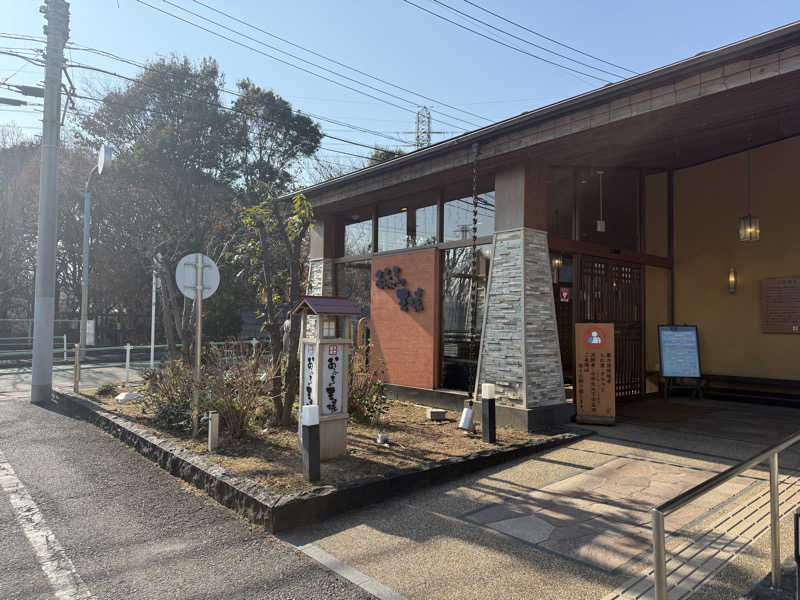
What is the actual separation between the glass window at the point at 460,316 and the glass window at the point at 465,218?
250 millimetres

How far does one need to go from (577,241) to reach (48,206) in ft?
32.3

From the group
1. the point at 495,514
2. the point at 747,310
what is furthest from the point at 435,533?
the point at 747,310

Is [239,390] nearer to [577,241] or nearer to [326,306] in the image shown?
[326,306]

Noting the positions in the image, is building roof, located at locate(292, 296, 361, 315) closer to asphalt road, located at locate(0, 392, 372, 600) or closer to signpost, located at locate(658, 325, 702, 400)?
asphalt road, located at locate(0, 392, 372, 600)

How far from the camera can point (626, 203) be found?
940cm

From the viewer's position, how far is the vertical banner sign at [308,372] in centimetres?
544

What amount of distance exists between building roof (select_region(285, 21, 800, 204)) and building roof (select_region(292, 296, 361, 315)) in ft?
10.1

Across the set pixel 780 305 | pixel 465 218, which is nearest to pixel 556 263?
pixel 465 218

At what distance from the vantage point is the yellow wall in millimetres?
8586

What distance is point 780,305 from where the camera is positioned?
337 inches

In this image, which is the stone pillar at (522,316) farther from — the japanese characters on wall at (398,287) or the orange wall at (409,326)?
the japanese characters on wall at (398,287)

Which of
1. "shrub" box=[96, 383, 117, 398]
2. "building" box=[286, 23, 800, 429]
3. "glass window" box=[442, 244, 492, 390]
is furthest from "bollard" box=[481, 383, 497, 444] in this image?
"shrub" box=[96, 383, 117, 398]

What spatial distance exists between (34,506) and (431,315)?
19.0 ft

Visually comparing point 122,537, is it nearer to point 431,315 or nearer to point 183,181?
point 431,315
